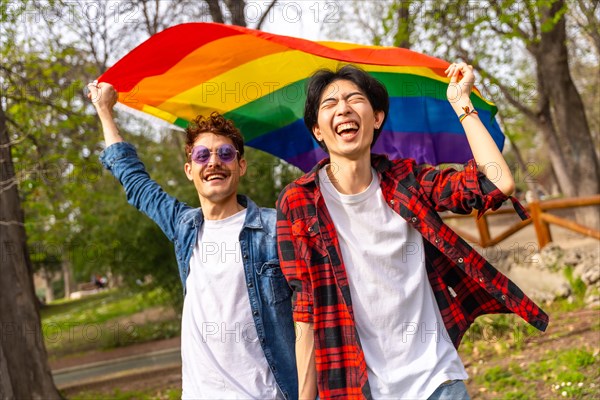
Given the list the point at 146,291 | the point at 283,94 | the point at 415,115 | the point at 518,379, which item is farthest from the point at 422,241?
the point at 146,291

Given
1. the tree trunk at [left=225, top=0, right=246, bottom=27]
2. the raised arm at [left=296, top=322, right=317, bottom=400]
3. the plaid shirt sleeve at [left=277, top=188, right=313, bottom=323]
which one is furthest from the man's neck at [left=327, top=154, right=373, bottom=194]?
the tree trunk at [left=225, top=0, right=246, bottom=27]

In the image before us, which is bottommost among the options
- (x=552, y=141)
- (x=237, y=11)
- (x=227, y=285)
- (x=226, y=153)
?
(x=227, y=285)

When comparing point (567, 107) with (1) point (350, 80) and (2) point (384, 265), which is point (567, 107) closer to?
(1) point (350, 80)

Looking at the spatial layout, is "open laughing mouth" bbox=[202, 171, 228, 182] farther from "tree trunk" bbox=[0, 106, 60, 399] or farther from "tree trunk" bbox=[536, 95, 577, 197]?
"tree trunk" bbox=[536, 95, 577, 197]

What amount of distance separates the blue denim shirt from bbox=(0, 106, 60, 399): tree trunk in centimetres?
391

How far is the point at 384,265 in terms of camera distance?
2420mm

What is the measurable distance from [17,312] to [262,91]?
14.2 ft

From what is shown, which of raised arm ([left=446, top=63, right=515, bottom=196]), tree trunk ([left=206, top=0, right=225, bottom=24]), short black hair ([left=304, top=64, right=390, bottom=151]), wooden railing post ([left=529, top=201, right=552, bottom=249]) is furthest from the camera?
tree trunk ([left=206, top=0, right=225, bottom=24])

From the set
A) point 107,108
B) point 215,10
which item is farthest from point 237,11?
point 107,108

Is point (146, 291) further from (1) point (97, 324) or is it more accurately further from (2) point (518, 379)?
(2) point (518, 379)

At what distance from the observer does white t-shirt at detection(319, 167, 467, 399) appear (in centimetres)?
233

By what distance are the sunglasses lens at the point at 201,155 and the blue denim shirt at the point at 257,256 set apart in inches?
11.2

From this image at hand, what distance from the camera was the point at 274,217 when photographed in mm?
3125

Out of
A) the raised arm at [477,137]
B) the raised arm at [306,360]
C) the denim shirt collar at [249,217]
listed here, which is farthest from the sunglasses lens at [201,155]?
the raised arm at [477,137]
